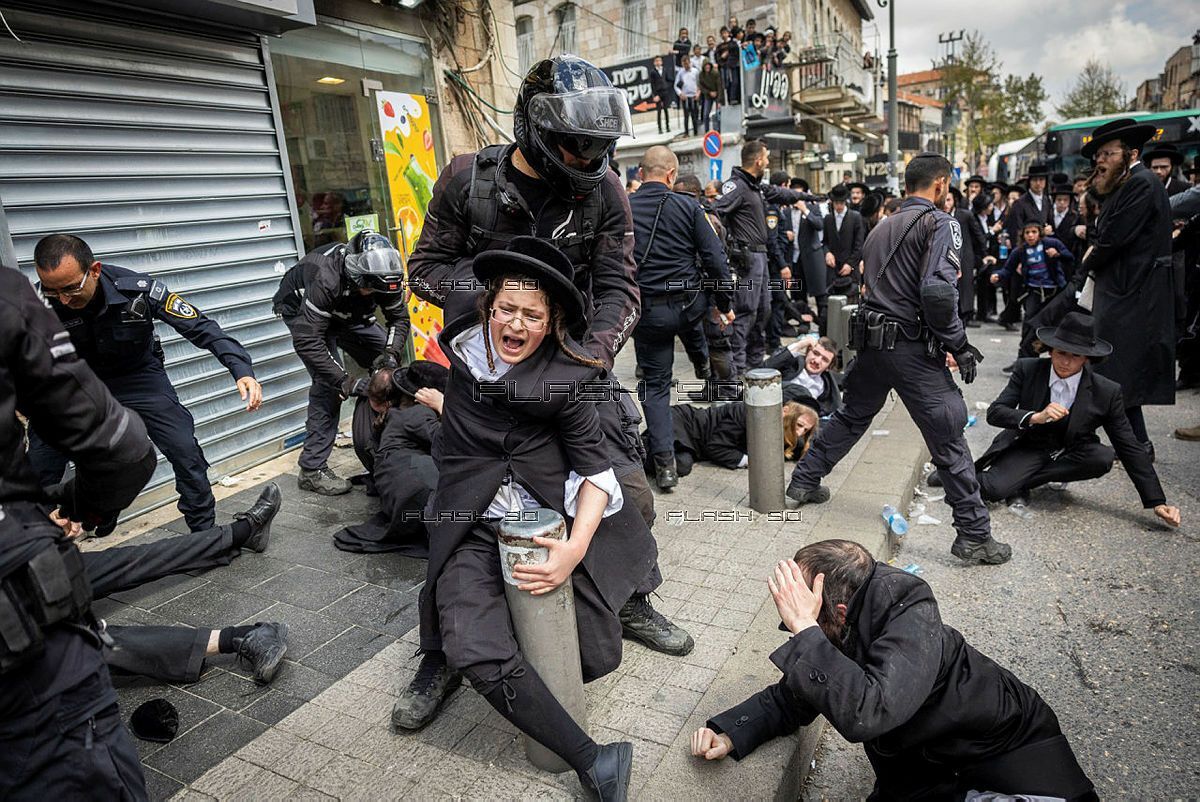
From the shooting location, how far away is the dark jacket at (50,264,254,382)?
3.80m

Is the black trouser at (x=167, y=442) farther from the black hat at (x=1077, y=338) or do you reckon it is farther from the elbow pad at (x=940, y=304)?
the black hat at (x=1077, y=338)

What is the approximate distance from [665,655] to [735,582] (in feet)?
2.44

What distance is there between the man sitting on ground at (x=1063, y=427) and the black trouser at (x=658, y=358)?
2.07m

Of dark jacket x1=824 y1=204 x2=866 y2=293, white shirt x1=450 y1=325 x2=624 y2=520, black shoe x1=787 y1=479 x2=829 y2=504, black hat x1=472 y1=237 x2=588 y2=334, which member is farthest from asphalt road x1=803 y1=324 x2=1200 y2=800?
dark jacket x1=824 y1=204 x2=866 y2=293

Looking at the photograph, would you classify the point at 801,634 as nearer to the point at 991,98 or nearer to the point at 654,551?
the point at 654,551

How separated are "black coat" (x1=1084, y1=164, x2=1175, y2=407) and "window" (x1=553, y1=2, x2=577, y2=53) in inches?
999

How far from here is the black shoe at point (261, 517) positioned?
167 inches

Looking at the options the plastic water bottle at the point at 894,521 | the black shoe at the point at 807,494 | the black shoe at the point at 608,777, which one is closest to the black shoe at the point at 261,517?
the black shoe at the point at 608,777

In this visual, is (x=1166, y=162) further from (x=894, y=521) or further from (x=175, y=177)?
(x=175, y=177)

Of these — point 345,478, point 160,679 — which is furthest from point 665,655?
point 345,478

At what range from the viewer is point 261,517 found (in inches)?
169

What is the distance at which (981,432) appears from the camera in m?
6.62

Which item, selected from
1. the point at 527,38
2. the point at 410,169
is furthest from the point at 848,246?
the point at 527,38

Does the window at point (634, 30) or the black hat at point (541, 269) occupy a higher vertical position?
the window at point (634, 30)
